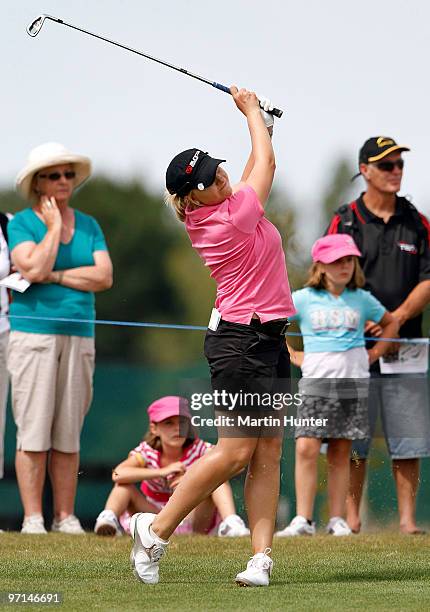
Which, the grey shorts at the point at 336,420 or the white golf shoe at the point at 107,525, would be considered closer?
the grey shorts at the point at 336,420

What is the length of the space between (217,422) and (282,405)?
0.29 meters

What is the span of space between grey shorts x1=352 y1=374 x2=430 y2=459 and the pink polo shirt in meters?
2.47

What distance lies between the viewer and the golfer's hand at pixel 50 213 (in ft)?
26.5

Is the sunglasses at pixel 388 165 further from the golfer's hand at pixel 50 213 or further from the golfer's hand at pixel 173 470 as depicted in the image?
the golfer's hand at pixel 173 470

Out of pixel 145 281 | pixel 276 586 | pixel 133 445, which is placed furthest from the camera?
pixel 145 281

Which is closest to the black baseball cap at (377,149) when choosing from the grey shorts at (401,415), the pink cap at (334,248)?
the pink cap at (334,248)

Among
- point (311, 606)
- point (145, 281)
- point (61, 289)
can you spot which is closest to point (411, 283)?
point (61, 289)

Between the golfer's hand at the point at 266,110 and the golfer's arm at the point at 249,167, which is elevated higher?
the golfer's hand at the point at 266,110

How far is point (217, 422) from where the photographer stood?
229 inches

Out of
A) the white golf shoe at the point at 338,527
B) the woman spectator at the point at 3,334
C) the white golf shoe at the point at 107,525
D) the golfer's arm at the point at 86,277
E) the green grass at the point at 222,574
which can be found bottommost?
the white golf shoe at the point at 107,525

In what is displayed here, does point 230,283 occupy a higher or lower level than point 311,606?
higher

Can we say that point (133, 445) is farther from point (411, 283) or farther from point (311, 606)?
point (311, 606)

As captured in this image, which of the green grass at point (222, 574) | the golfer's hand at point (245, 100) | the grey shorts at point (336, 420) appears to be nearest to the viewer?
the green grass at point (222, 574)

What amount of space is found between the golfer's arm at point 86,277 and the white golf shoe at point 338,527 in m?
1.83
